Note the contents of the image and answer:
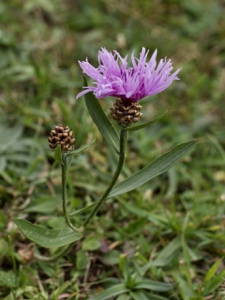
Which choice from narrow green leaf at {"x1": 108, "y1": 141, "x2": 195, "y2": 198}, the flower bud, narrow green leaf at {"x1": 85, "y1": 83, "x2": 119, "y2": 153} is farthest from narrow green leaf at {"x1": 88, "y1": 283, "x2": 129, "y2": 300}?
the flower bud

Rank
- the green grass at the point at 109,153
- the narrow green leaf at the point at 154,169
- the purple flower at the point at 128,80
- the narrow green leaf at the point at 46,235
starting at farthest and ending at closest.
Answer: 1. the green grass at the point at 109,153
2. the narrow green leaf at the point at 154,169
3. the narrow green leaf at the point at 46,235
4. the purple flower at the point at 128,80

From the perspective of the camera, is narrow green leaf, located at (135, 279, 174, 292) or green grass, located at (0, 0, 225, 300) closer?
narrow green leaf, located at (135, 279, 174, 292)

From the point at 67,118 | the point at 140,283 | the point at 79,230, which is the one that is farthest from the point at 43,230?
the point at 67,118

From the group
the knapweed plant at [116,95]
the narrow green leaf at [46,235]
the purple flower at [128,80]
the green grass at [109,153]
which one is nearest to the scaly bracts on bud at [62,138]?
the knapweed plant at [116,95]

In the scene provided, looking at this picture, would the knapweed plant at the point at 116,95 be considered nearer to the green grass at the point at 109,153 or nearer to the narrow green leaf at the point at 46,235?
the narrow green leaf at the point at 46,235

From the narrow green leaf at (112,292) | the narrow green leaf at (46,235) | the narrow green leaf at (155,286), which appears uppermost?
the narrow green leaf at (46,235)

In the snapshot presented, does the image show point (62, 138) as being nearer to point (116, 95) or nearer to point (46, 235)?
point (116, 95)

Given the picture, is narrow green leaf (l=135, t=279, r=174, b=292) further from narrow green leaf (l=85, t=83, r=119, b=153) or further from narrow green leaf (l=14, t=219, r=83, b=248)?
narrow green leaf (l=85, t=83, r=119, b=153)
